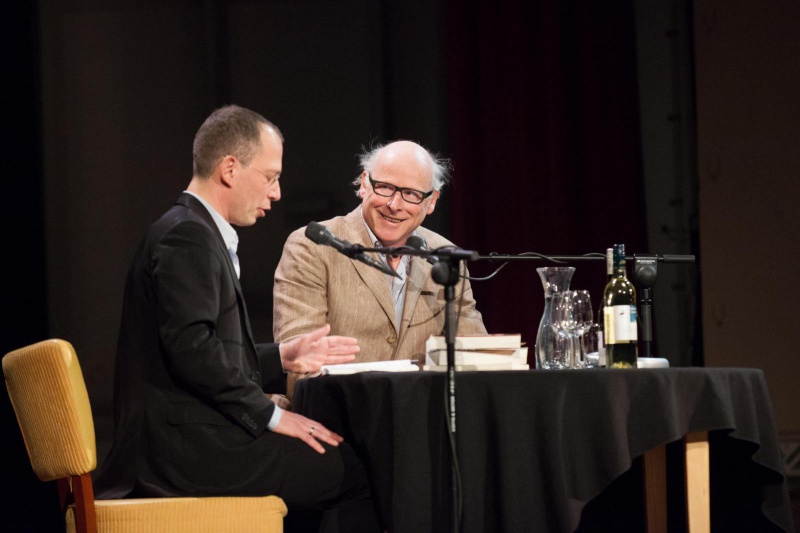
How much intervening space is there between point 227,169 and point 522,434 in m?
1.00

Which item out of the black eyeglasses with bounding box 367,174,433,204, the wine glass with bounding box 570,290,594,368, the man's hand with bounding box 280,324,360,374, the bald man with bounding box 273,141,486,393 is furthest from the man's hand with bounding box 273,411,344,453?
the black eyeglasses with bounding box 367,174,433,204

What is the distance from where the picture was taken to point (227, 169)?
94.4 inches

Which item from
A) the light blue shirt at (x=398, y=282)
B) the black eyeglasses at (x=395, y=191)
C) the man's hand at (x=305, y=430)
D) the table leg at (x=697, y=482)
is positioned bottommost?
the table leg at (x=697, y=482)

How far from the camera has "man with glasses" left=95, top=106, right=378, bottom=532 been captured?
2094 millimetres

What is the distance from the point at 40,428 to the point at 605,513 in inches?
66.1

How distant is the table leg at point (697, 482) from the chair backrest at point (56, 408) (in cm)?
134

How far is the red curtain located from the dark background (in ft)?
0.03

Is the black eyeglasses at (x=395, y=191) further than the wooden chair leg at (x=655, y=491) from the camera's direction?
Yes

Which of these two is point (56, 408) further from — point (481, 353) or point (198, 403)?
point (481, 353)

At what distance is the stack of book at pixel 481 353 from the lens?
2260 mm

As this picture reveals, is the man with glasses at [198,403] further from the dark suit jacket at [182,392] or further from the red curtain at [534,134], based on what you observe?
the red curtain at [534,134]

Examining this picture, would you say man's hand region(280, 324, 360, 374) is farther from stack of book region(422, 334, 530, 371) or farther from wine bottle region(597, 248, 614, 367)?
wine bottle region(597, 248, 614, 367)

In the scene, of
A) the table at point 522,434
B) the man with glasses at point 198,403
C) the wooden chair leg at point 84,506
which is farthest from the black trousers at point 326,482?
the wooden chair leg at point 84,506

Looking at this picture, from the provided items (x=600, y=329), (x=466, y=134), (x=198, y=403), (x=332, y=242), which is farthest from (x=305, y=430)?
(x=466, y=134)
